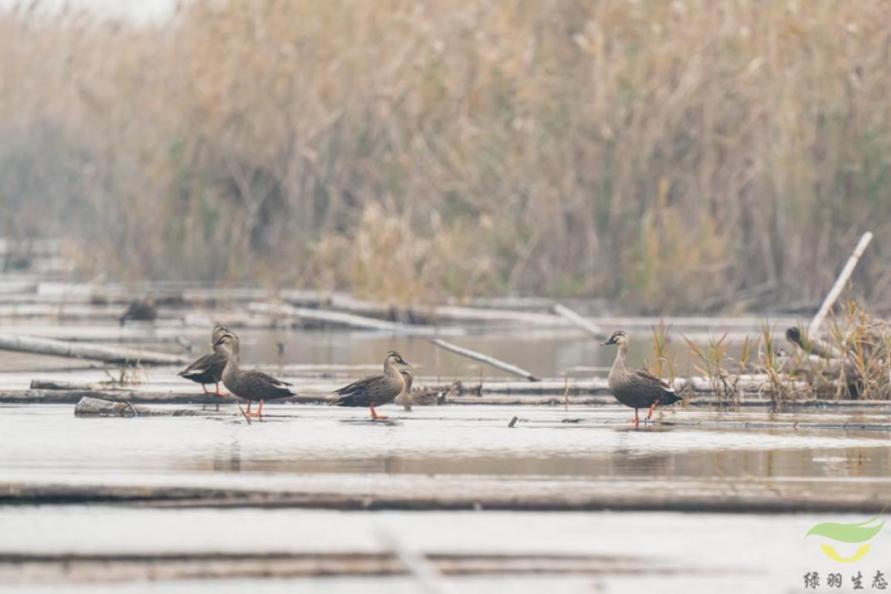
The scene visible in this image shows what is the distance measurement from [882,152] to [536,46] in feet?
18.2

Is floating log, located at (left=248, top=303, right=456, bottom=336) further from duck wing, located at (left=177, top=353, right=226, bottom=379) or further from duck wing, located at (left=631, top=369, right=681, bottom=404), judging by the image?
duck wing, located at (left=631, top=369, right=681, bottom=404)

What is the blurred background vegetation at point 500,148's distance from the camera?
27.2m

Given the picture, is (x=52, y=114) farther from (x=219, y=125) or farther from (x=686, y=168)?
(x=686, y=168)

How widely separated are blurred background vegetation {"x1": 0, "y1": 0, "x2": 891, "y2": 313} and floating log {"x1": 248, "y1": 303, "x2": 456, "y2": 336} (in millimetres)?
977

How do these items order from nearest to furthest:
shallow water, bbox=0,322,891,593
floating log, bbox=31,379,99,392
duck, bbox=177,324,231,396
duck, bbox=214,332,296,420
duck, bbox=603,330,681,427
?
shallow water, bbox=0,322,891,593, duck, bbox=603,330,681,427, duck, bbox=214,332,296,420, duck, bbox=177,324,231,396, floating log, bbox=31,379,99,392

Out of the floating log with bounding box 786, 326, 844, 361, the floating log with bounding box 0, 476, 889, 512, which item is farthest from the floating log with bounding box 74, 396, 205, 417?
the floating log with bounding box 786, 326, 844, 361

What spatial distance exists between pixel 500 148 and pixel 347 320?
436cm

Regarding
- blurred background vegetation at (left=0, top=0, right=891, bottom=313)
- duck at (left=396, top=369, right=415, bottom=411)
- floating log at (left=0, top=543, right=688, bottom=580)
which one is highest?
blurred background vegetation at (left=0, top=0, right=891, bottom=313)

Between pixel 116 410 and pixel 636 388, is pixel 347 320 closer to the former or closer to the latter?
pixel 116 410

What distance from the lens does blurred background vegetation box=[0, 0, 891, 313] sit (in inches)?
1070

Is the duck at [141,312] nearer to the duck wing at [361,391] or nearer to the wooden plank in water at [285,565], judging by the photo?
the duck wing at [361,391]

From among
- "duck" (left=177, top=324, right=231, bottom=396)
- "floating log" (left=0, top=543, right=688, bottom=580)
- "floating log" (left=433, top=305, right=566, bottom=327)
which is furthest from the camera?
"floating log" (left=433, top=305, right=566, bottom=327)

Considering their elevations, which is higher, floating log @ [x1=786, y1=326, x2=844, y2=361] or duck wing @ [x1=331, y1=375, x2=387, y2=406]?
floating log @ [x1=786, y1=326, x2=844, y2=361]

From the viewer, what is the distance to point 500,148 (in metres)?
28.9
